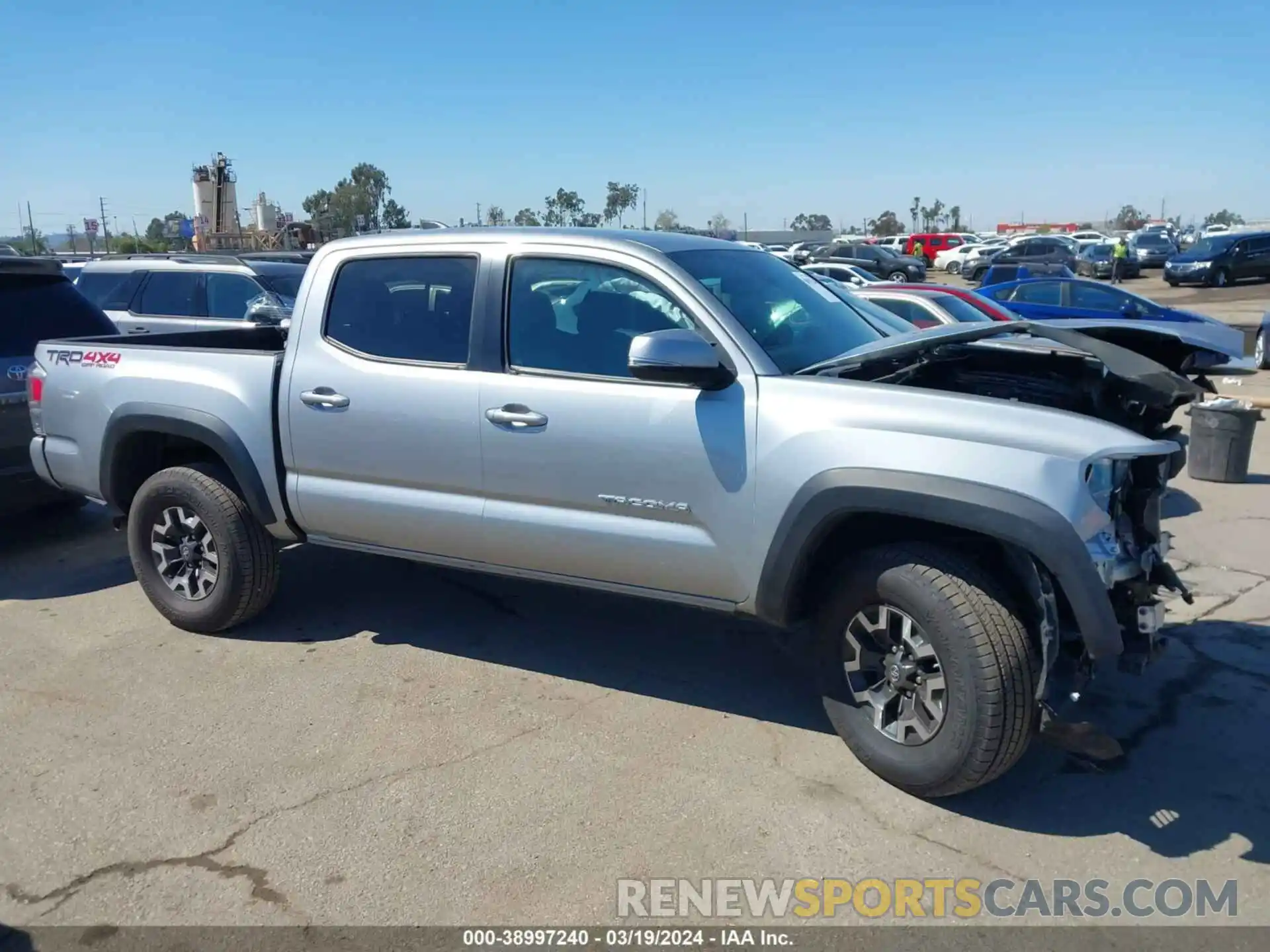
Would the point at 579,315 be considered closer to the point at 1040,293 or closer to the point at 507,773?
the point at 507,773

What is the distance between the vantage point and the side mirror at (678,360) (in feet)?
12.4

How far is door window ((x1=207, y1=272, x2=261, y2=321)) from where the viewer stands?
11.8m

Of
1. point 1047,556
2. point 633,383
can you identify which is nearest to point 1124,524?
point 1047,556

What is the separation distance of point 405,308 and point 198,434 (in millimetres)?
1304

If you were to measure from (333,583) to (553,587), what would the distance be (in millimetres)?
1326

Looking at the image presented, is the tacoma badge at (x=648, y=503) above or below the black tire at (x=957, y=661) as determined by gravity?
above

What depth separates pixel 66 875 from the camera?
340 cm

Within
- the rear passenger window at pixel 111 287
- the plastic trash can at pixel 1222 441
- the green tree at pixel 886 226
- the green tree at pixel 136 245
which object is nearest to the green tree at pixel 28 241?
the green tree at pixel 136 245

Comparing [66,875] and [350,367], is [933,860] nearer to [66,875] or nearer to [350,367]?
[66,875]

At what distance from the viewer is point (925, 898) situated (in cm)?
324

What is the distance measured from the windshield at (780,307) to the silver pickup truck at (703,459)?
2 centimetres

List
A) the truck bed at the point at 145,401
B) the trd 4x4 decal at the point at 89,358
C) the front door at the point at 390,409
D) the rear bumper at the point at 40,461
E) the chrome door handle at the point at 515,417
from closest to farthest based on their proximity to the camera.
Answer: the chrome door handle at the point at 515,417 → the front door at the point at 390,409 → the truck bed at the point at 145,401 → the trd 4x4 decal at the point at 89,358 → the rear bumper at the point at 40,461

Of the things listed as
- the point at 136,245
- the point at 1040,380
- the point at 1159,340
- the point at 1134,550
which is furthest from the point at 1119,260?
the point at 136,245

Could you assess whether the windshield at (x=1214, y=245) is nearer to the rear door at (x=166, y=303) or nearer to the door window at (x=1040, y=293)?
the door window at (x=1040, y=293)
